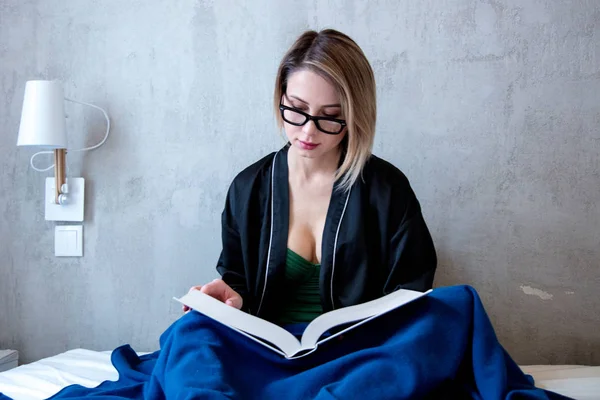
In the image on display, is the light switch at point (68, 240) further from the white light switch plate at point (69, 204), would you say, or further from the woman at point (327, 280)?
the woman at point (327, 280)

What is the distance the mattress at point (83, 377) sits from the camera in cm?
121

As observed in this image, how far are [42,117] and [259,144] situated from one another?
22.7 inches

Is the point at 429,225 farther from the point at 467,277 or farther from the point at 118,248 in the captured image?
the point at 118,248

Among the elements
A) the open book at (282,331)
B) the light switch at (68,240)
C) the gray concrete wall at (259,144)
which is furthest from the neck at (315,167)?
the light switch at (68,240)

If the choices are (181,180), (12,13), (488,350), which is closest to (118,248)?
(181,180)

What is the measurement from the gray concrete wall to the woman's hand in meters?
0.48

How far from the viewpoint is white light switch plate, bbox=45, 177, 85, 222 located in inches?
71.5

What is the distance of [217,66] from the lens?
Result: 1.78 metres

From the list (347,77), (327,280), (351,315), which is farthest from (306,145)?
(351,315)

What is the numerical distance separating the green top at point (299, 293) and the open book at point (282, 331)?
13.5 inches

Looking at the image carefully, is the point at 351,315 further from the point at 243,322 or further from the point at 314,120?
the point at 314,120

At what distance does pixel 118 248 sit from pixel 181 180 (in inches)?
10.7

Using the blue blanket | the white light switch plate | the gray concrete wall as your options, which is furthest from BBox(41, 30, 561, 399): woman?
the white light switch plate

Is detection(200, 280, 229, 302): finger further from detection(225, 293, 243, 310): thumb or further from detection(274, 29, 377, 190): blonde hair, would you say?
detection(274, 29, 377, 190): blonde hair
